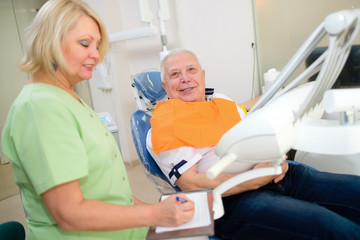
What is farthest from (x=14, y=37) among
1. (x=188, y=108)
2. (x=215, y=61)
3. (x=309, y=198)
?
(x=309, y=198)

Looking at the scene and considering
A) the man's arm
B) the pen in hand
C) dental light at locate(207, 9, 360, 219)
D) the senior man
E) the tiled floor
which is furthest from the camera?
the tiled floor

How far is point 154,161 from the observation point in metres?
1.42

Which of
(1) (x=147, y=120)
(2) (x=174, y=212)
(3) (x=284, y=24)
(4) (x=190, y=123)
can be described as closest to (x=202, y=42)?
(3) (x=284, y=24)

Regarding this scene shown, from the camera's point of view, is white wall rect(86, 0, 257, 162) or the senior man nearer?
the senior man

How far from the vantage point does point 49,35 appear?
0.84 meters

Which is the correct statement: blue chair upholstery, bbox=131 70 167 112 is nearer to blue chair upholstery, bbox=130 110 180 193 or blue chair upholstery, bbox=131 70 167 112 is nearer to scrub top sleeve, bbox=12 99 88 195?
blue chair upholstery, bbox=130 110 180 193

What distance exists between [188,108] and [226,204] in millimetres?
509

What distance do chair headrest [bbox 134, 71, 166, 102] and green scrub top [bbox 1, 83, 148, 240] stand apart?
823 mm

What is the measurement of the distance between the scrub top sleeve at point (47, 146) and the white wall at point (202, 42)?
6.92 ft

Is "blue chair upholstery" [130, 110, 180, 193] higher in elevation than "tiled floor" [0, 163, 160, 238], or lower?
higher

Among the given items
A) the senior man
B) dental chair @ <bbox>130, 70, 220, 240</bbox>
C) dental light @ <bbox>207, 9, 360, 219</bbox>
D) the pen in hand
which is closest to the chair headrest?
dental chair @ <bbox>130, 70, 220, 240</bbox>

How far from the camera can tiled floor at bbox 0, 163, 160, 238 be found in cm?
269

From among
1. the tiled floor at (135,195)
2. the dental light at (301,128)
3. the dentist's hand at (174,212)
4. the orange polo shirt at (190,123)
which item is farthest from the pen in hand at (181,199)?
the tiled floor at (135,195)

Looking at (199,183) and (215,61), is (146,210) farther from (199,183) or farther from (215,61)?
(215,61)
